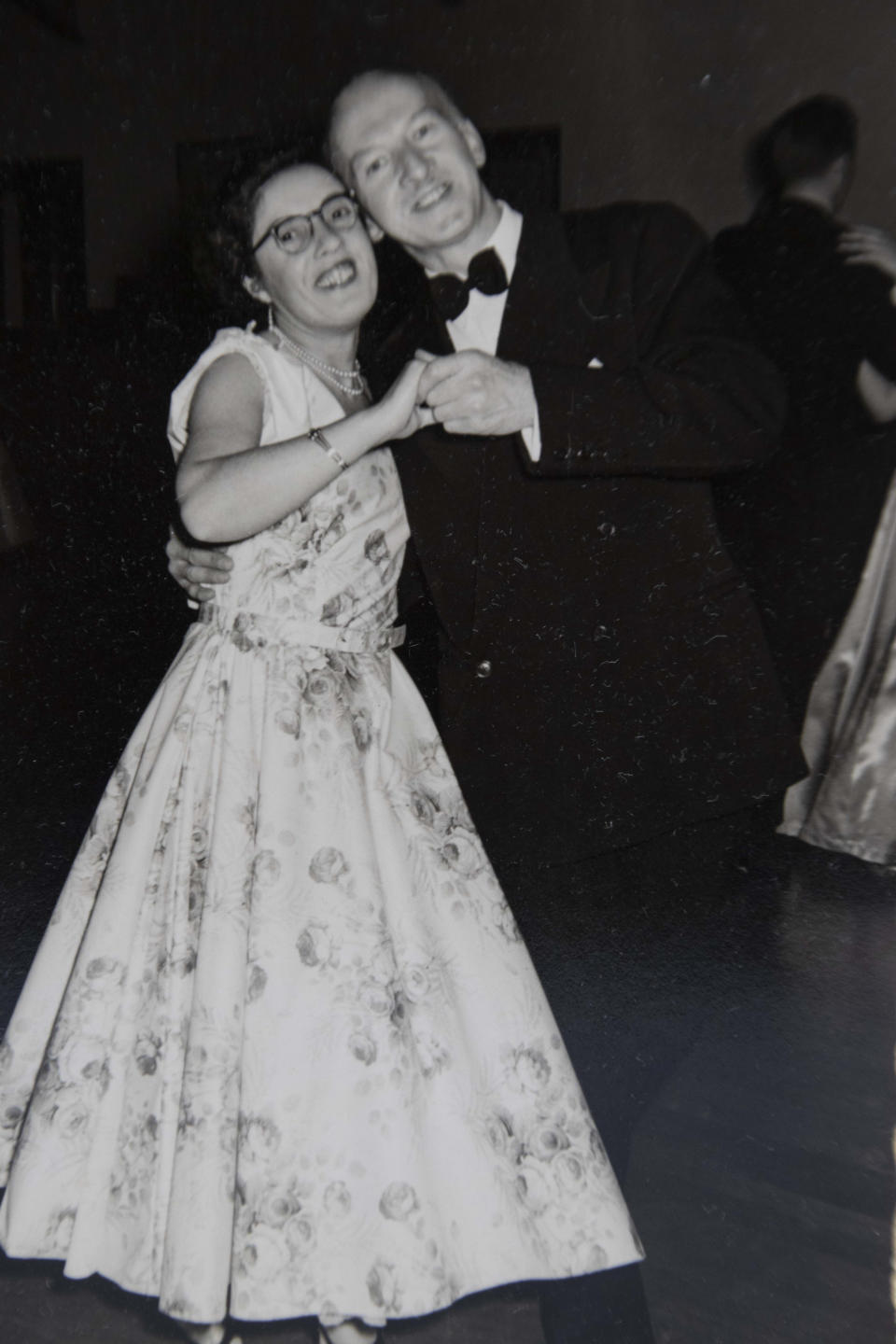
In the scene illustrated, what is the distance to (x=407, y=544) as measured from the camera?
1.29 meters

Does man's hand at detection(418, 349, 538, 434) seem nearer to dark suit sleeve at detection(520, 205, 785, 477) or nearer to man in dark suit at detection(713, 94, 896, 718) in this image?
dark suit sleeve at detection(520, 205, 785, 477)

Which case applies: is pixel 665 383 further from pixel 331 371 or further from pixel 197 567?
pixel 197 567

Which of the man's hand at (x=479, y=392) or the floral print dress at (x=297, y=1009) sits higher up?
the man's hand at (x=479, y=392)

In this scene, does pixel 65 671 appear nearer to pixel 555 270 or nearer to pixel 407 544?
pixel 407 544

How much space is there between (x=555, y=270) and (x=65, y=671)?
78cm

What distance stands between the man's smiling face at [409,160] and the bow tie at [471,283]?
0.13 ft

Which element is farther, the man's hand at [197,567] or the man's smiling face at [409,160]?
the man's hand at [197,567]

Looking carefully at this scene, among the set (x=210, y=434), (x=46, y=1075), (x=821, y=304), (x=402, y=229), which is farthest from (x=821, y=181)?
(x=46, y=1075)

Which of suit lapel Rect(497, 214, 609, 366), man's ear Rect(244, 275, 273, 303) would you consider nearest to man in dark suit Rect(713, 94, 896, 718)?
suit lapel Rect(497, 214, 609, 366)

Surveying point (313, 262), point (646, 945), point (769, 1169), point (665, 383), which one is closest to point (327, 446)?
point (313, 262)

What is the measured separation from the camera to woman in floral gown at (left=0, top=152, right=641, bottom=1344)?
3.69 feet

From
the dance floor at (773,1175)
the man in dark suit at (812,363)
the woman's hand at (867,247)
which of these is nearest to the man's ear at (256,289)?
the man in dark suit at (812,363)

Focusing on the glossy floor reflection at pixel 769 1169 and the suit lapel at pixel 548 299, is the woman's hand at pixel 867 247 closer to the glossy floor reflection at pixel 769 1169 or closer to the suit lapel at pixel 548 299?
the suit lapel at pixel 548 299

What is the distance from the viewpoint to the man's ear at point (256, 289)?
48.5 inches
